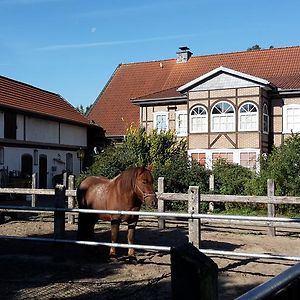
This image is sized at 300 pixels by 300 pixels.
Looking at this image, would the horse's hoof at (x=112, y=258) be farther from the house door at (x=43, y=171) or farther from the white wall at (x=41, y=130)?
the house door at (x=43, y=171)

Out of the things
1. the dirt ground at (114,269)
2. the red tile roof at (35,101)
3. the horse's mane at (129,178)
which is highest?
the red tile roof at (35,101)

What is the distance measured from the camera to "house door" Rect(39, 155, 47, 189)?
29.8 metres

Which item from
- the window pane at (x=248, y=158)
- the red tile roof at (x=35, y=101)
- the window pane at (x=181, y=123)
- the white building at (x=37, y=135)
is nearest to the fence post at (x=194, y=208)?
the white building at (x=37, y=135)

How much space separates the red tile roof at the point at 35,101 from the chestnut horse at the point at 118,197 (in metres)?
18.9

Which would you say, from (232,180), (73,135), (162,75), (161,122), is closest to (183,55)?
(162,75)

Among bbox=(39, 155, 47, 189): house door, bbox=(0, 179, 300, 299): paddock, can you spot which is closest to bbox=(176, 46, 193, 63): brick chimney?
bbox=(39, 155, 47, 189): house door

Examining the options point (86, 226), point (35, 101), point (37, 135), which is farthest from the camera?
point (35, 101)

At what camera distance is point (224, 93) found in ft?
86.6

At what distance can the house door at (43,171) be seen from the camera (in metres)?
29.8

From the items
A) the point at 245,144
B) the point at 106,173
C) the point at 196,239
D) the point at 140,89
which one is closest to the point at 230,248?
the point at 196,239

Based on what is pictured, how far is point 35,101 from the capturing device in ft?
105

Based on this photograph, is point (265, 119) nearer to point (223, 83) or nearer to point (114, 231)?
point (223, 83)

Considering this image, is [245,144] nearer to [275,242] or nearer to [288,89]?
[288,89]

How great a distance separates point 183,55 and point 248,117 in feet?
36.0
